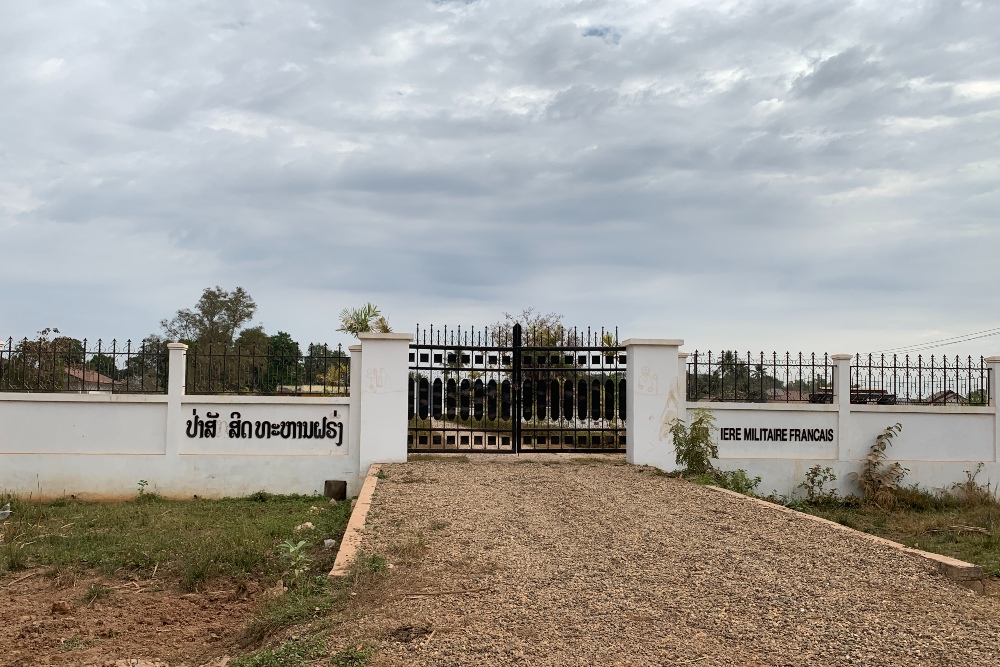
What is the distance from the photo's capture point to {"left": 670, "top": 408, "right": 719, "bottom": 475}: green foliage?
38.9 feet

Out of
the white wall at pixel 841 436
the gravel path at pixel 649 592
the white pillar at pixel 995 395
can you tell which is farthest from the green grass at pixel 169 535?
the white pillar at pixel 995 395


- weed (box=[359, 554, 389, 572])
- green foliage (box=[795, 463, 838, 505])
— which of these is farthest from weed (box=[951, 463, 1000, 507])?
weed (box=[359, 554, 389, 572])

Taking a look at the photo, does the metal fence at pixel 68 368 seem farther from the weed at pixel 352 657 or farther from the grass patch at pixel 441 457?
the weed at pixel 352 657

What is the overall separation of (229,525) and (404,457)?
9.89 ft

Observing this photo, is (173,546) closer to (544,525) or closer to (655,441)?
(544,525)

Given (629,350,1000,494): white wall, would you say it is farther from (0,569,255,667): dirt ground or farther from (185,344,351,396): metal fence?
(0,569,255,667): dirt ground

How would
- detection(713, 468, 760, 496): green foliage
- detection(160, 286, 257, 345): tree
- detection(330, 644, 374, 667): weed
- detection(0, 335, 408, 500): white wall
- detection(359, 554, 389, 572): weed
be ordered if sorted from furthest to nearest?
detection(160, 286, 257, 345): tree → detection(0, 335, 408, 500): white wall → detection(713, 468, 760, 496): green foliage → detection(359, 554, 389, 572): weed → detection(330, 644, 374, 667): weed

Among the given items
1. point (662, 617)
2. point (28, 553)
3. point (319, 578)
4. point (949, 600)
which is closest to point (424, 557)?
point (319, 578)

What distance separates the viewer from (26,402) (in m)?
12.5

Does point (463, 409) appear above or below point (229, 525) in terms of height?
above

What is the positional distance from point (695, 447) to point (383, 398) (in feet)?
15.2

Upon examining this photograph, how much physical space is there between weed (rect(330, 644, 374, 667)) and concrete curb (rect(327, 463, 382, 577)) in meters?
1.58

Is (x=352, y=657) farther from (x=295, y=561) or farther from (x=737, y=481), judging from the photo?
(x=737, y=481)

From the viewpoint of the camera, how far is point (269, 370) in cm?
1284
